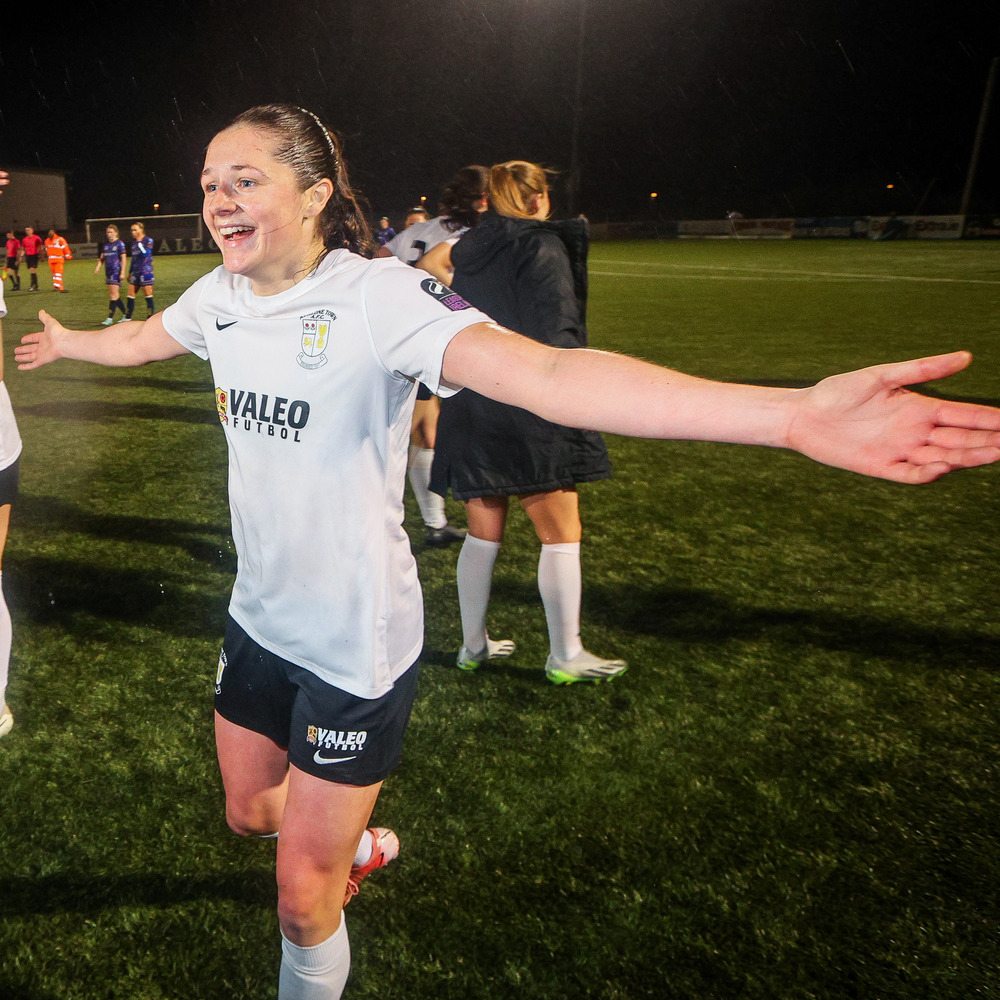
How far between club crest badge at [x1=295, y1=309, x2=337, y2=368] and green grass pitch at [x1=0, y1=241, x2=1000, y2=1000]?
169 cm

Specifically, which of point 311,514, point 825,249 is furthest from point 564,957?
point 825,249

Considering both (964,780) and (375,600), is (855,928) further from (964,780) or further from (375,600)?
(375,600)

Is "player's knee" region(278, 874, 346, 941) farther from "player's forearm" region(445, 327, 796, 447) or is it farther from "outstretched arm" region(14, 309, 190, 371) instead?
"outstretched arm" region(14, 309, 190, 371)

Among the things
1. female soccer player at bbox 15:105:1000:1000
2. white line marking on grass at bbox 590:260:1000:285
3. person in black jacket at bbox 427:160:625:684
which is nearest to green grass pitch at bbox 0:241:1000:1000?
person in black jacket at bbox 427:160:625:684

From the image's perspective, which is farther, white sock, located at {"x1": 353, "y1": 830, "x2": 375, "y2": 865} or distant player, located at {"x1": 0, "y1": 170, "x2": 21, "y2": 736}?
distant player, located at {"x1": 0, "y1": 170, "x2": 21, "y2": 736}

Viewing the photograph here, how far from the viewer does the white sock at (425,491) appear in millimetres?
5195

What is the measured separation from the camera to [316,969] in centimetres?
180

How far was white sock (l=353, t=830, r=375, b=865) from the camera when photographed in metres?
2.39

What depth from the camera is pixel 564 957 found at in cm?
227

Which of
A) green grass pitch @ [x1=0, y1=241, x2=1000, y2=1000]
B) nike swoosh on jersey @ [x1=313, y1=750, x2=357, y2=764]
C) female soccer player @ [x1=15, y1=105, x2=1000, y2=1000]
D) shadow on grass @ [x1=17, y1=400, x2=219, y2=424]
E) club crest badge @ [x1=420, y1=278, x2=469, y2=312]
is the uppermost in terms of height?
club crest badge @ [x1=420, y1=278, x2=469, y2=312]

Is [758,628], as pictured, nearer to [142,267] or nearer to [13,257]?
[142,267]

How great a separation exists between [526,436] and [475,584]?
748 mm

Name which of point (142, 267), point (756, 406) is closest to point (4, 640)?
point (756, 406)

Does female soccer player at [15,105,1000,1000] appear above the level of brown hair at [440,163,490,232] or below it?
below
